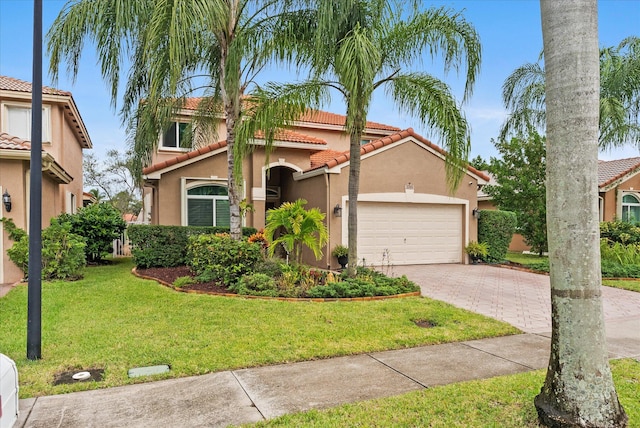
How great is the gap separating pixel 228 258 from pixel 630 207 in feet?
77.1

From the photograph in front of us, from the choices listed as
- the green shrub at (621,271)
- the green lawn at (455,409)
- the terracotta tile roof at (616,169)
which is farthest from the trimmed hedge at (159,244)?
the terracotta tile roof at (616,169)

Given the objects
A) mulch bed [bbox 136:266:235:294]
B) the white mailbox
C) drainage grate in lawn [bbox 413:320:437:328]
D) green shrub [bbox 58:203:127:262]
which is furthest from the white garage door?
the white mailbox

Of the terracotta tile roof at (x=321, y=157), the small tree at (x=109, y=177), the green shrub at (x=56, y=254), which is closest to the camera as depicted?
the green shrub at (x=56, y=254)

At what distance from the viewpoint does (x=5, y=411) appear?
2.99 metres

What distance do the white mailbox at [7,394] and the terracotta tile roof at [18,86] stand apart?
1377 cm

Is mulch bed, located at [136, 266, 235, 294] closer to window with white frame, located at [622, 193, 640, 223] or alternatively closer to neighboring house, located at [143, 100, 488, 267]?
neighboring house, located at [143, 100, 488, 267]

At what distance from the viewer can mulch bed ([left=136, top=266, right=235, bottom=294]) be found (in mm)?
9711

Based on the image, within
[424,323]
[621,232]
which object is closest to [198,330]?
[424,323]

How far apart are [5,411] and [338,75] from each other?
309 inches

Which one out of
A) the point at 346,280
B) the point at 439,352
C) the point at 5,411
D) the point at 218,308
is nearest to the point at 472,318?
the point at 439,352

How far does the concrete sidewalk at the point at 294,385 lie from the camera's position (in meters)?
3.83

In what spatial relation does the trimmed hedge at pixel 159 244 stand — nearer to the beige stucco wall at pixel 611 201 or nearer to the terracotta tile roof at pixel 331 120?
the terracotta tile roof at pixel 331 120

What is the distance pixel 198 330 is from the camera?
6465mm

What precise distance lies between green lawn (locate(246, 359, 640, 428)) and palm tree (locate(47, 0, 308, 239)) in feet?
22.1
